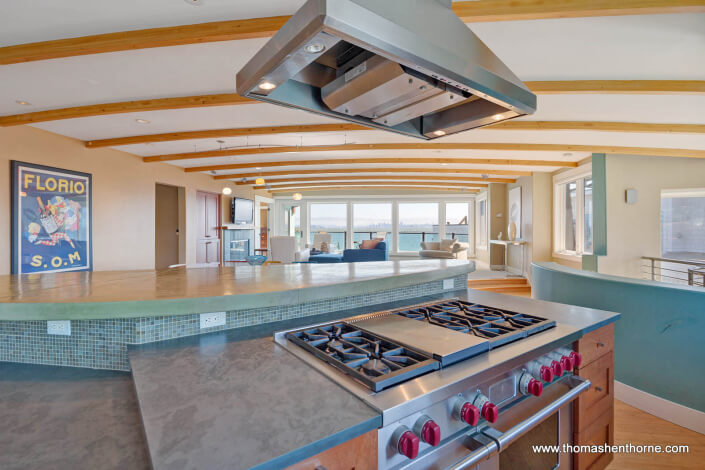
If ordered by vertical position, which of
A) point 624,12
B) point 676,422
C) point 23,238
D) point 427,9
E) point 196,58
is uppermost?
point 196,58

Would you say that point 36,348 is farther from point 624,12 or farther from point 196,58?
point 624,12

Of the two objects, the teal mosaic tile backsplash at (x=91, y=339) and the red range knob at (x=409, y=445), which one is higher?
the teal mosaic tile backsplash at (x=91, y=339)

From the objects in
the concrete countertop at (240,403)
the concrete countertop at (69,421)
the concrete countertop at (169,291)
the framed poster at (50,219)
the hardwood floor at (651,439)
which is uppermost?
the framed poster at (50,219)

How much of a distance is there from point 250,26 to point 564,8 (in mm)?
1691

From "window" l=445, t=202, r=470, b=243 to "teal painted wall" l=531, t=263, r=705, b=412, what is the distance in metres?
8.45

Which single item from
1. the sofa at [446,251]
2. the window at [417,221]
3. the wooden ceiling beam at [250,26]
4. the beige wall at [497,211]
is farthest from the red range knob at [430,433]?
the window at [417,221]

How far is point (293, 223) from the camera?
456 inches

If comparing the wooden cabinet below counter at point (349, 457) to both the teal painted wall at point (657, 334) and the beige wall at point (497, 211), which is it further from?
the beige wall at point (497, 211)

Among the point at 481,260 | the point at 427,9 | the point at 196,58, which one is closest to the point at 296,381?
the point at 427,9

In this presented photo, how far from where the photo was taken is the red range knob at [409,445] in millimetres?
774

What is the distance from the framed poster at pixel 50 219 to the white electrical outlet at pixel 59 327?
3846mm

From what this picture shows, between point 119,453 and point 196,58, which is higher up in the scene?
point 196,58

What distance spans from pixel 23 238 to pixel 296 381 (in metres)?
4.79

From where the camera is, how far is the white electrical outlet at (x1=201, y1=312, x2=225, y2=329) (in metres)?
1.30
